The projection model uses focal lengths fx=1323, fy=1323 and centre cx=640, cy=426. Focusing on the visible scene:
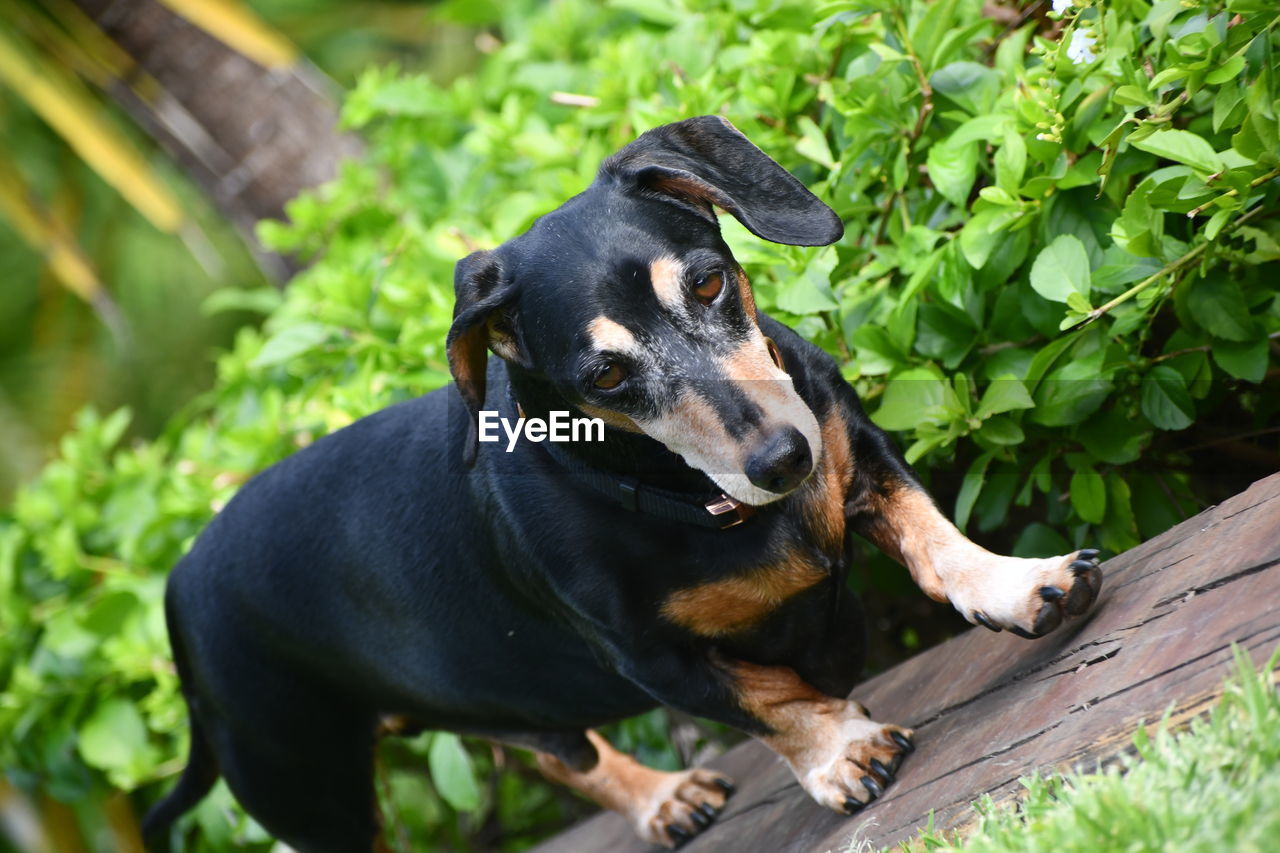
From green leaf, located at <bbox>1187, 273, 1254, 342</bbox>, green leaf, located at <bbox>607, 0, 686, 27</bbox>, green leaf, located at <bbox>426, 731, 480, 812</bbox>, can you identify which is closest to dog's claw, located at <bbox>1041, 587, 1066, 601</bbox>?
green leaf, located at <bbox>1187, 273, 1254, 342</bbox>

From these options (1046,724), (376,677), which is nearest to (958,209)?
(1046,724)

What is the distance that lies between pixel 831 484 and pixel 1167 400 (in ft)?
2.31

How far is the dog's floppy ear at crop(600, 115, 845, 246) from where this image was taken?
2576mm

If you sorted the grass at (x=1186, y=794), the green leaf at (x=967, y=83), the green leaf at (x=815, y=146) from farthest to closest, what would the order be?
the green leaf at (x=815, y=146)
the green leaf at (x=967, y=83)
the grass at (x=1186, y=794)

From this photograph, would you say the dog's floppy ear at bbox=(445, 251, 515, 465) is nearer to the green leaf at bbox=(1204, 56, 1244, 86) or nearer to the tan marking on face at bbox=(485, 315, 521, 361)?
the tan marking on face at bbox=(485, 315, 521, 361)

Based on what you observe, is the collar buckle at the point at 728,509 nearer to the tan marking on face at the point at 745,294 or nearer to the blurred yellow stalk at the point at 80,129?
the tan marking on face at the point at 745,294

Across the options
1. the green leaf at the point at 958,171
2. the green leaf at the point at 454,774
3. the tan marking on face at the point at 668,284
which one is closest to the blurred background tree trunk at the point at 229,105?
the green leaf at the point at 454,774

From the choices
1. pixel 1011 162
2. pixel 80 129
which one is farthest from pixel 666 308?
pixel 80 129

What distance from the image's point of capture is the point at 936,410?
2.86 m

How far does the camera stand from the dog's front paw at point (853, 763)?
2537 millimetres

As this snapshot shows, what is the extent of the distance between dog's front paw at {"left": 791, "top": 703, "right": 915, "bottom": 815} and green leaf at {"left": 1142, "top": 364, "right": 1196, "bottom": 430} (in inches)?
32.5

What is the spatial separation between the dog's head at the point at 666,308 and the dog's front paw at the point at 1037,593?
1.35 ft

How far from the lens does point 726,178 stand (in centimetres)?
267

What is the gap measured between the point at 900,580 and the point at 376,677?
138 centimetres
